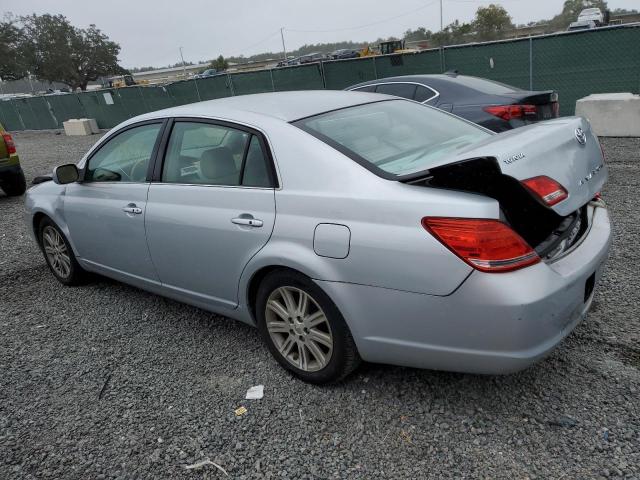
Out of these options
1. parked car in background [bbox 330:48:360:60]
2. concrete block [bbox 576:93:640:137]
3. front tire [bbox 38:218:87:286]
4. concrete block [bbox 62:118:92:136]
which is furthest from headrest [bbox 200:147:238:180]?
parked car in background [bbox 330:48:360:60]

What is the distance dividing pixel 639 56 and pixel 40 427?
1138cm

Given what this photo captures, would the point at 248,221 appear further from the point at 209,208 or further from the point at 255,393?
the point at 255,393

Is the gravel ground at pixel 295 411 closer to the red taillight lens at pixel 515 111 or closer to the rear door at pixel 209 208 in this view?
the rear door at pixel 209 208

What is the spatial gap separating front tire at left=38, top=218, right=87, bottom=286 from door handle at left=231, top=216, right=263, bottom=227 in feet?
7.63

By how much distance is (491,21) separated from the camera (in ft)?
229

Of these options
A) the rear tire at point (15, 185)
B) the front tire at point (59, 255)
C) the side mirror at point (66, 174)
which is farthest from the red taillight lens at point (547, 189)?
the rear tire at point (15, 185)

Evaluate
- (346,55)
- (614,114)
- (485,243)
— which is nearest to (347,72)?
(614,114)

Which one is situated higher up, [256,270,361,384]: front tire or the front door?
the front door

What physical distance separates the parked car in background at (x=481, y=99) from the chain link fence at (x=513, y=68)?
4738mm

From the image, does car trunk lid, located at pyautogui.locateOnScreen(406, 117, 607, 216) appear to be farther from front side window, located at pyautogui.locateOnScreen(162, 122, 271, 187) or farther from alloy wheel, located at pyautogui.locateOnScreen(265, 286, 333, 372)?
front side window, located at pyautogui.locateOnScreen(162, 122, 271, 187)

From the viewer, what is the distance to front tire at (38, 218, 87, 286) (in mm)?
4559

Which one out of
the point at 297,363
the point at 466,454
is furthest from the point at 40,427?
the point at 466,454

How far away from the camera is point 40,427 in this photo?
282 centimetres

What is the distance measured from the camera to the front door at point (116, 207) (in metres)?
3.59
